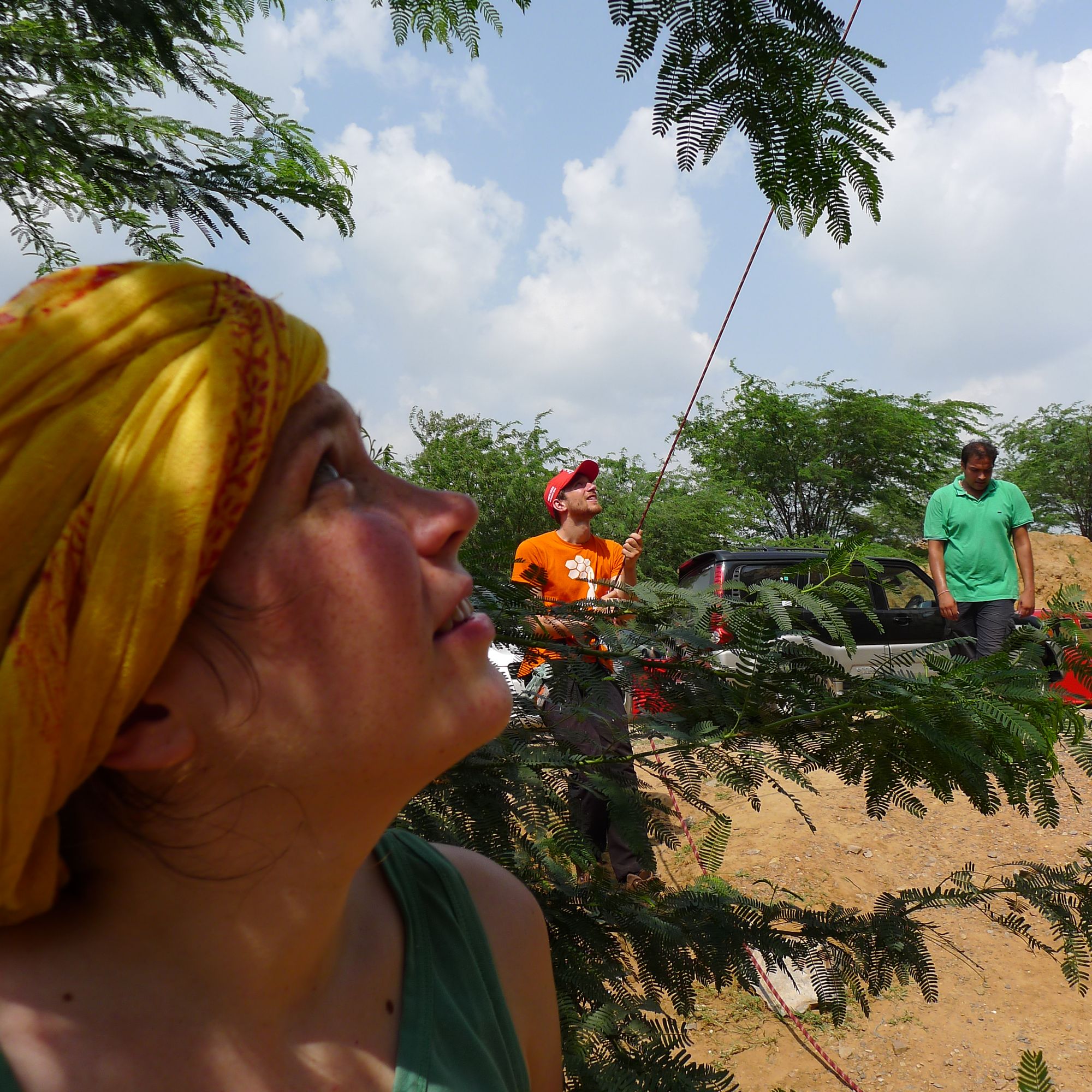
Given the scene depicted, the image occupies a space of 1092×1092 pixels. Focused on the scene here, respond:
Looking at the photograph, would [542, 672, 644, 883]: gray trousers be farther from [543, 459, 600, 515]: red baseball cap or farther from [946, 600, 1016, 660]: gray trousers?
[946, 600, 1016, 660]: gray trousers

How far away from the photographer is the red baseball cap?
198 inches

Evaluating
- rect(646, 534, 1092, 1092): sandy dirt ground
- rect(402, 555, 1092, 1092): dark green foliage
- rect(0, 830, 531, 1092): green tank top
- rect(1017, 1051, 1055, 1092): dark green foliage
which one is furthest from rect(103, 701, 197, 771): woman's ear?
rect(646, 534, 1092, 1092): sandy dirt ground

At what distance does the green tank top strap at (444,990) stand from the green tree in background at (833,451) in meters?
20.9

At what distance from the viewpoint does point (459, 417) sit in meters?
16.4

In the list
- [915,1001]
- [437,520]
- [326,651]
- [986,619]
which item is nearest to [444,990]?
[326,651]

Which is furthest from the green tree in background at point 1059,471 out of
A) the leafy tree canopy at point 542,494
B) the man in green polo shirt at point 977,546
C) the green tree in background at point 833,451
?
the man in green polo shirt at point 977,546

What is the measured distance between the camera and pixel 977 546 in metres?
6.39

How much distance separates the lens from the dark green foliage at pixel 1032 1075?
1.10m

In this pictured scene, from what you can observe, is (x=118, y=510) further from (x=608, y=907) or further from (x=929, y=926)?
(x=929, y=926)

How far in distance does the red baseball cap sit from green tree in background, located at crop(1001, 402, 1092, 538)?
2598 centimetres

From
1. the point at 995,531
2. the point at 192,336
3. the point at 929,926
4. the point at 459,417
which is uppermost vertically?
the point at 459,417

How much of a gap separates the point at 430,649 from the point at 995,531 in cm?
634

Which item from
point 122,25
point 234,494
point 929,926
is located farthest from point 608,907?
point 122,25

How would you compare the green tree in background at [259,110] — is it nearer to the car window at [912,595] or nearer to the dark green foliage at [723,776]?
the dark green foliage at [723,776]
